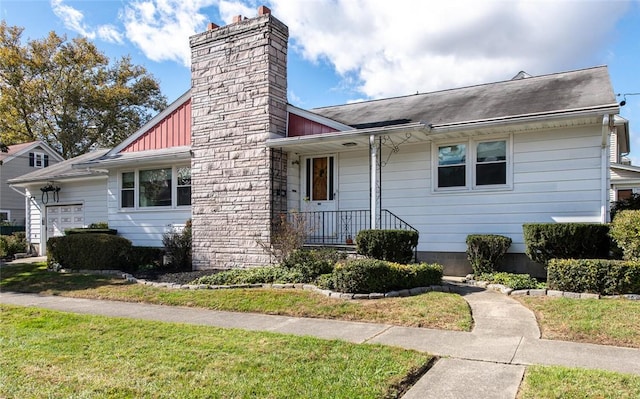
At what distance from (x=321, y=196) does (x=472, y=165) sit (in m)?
4.03

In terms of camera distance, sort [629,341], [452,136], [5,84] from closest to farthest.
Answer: [629,341] → [452,136] → [5,84]

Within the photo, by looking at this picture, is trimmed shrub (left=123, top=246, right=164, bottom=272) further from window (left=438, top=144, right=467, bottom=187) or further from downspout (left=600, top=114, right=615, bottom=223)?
downspout (left=600, top=114, right=615, bottom=223)

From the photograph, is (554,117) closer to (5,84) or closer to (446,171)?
(446,171)

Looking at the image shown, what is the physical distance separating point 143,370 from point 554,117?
866cm

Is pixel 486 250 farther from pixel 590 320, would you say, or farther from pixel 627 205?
pixel 590 320

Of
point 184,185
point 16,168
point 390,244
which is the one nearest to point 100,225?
point 184,185

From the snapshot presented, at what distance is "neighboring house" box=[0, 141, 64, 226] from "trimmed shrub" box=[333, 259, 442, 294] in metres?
29.2

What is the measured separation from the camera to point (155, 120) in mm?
14516

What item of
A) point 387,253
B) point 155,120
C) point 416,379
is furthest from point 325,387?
point 155,120

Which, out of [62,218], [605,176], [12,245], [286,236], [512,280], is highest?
[605,176]

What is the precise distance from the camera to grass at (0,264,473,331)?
6.55 metres

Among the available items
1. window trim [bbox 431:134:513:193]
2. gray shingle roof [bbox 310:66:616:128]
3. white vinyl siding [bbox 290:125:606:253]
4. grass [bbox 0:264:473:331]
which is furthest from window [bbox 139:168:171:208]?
window trim [bbox 431:134:513:193]

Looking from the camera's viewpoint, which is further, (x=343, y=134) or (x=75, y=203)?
(x=75, y=203)

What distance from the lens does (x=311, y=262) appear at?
9594 millimetres
